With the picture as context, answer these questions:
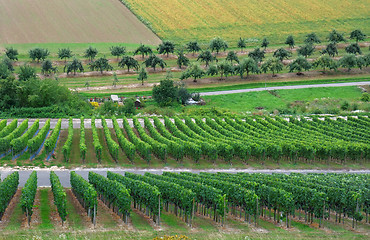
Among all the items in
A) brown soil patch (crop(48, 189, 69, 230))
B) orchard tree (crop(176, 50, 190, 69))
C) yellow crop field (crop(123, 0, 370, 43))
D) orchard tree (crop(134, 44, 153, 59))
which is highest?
yellow crop field (crop(123, 0, 370, 43))

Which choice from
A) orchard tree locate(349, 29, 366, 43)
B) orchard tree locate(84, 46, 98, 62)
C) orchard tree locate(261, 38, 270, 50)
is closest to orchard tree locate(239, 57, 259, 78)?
orchard tree locate(261, 38, 270, 50)

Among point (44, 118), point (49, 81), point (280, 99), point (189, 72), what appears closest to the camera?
point (44, 118)

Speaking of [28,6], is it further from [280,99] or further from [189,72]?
[280,99]

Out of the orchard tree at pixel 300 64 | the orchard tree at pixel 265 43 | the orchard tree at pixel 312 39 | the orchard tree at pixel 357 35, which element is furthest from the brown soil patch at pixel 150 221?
the orchard tree at pixel 357 35

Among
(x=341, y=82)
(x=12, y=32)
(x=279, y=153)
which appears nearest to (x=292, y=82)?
(x=341, y=82)

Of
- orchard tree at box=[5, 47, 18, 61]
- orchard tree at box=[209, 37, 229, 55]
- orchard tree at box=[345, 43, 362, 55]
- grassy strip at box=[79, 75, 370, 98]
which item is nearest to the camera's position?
grassy strip at box=[79, 75, 370, 98]

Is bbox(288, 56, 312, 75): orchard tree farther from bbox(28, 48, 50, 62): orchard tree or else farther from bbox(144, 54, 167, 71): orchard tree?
bbox(28, 48, 50, 62): orchard tree

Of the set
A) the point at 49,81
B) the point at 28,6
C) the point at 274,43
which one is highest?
the point at 28,6

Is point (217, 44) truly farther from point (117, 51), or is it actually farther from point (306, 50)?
point (117, 51)
